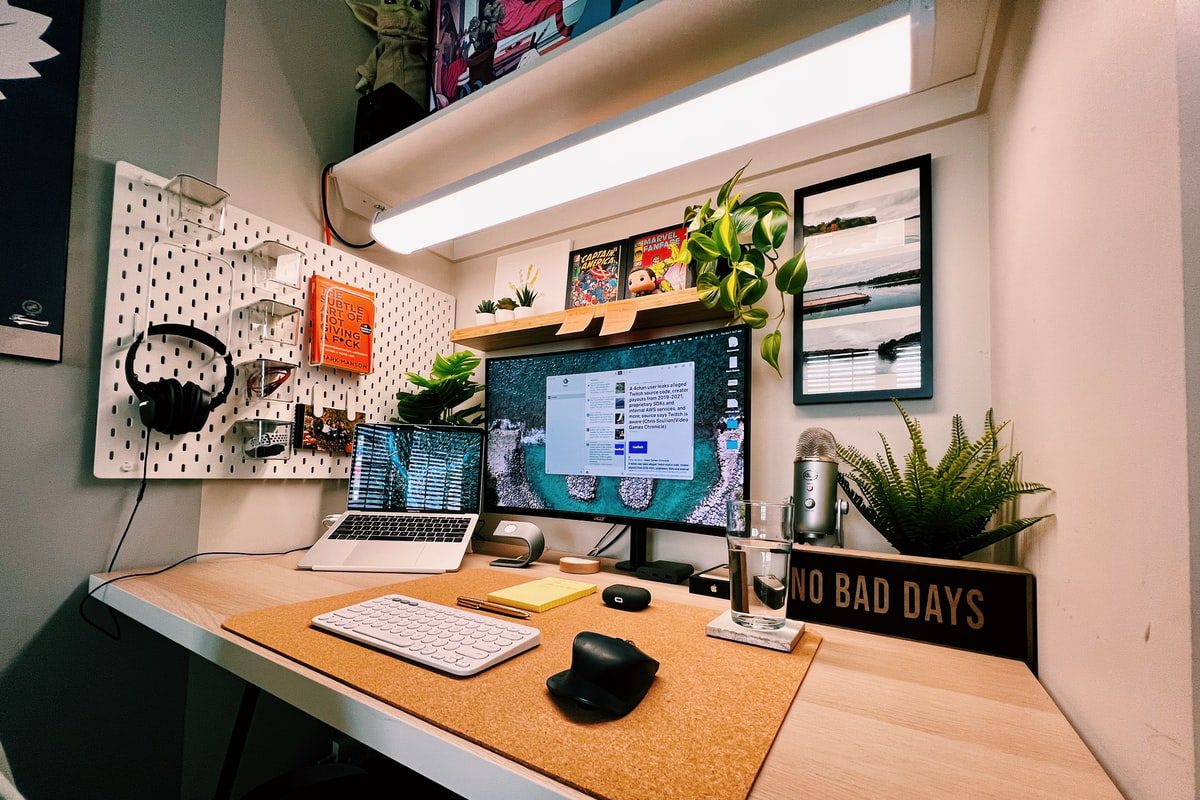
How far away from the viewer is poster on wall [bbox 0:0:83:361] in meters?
0.91

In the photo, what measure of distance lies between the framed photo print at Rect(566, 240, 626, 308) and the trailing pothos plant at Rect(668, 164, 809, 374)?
284 millimetres

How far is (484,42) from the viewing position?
1.23 metres

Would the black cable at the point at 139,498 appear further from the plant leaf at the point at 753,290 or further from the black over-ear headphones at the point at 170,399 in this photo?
the plant leaf at the point at 753,290

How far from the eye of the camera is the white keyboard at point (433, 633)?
57cm

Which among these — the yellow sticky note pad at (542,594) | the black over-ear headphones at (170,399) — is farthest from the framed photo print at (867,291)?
the black over-ear headphones at (170,399)

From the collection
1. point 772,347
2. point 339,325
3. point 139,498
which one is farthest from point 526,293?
point 139,498

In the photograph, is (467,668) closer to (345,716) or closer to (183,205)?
(345,716)

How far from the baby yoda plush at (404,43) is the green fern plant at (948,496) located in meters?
1.64

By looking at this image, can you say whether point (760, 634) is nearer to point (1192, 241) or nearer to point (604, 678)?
point (604, 678)

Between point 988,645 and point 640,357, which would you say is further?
point 640,357

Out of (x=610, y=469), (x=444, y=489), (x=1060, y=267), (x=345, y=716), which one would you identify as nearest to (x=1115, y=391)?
(x=1060, y=267)

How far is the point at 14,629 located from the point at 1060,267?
5.60ft

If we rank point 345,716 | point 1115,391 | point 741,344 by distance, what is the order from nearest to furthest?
point 1115,391 → point 345,716 → point 741,344

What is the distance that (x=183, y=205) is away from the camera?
3.61 ft
